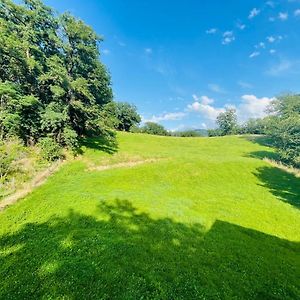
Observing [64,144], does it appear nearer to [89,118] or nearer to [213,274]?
[89,118]

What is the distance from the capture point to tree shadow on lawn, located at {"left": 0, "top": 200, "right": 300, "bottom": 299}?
953cm

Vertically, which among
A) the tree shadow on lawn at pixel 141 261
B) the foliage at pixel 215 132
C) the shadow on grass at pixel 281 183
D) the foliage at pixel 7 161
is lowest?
the tree shadow on lawn at pixel 141 261

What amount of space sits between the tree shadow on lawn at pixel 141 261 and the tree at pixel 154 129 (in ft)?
278

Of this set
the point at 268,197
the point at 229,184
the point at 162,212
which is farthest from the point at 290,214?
the point at 162,212

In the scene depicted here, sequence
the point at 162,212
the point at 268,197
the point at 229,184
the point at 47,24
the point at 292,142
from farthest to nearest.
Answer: the point at 292,142 → the point at 47,24 → the point at 229,184 → the point at 268,197 → the point at 162,212

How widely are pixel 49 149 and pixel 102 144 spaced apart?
13491mm

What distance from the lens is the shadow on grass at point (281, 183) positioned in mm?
24656

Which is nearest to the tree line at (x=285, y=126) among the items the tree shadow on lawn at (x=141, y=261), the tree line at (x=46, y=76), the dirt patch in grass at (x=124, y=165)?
the dirt patch in grass at (x=124, y=165)

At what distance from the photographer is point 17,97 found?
96.4 feet

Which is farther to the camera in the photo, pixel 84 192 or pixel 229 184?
pixel 229 184

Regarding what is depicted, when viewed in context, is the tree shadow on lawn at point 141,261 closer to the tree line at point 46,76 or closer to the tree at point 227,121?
the tree line at point 46,76

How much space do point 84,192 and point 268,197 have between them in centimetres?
1952

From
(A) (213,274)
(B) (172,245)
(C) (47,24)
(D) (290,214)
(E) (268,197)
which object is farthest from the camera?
(C) (47,24)

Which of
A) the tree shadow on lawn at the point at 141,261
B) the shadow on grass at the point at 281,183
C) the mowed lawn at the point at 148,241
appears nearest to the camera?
the tree shadow on lawn at the point at 141,261
